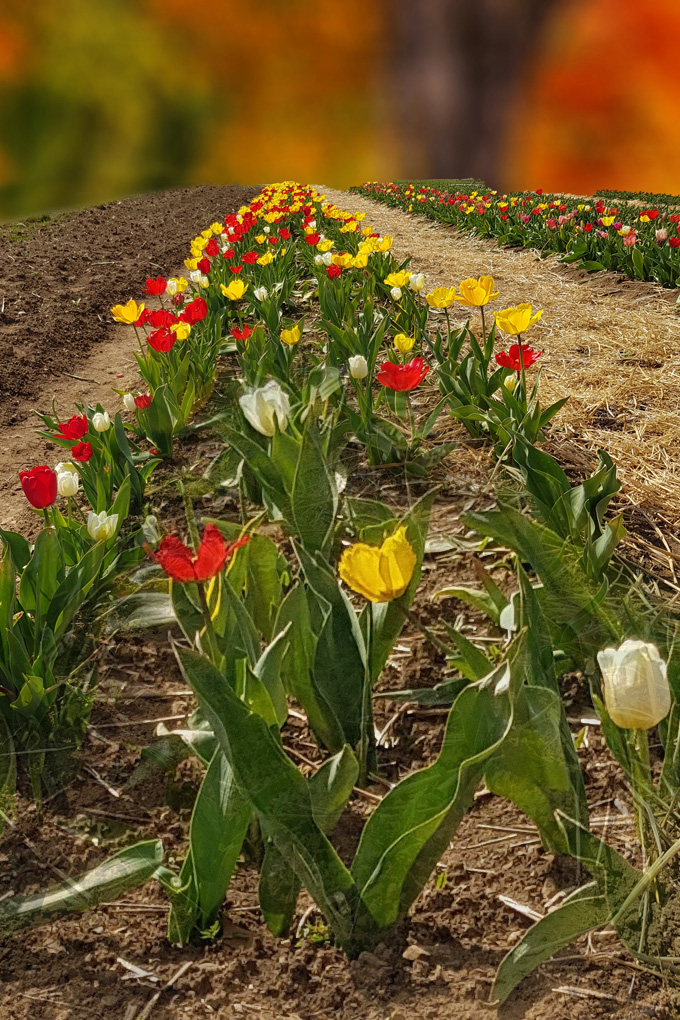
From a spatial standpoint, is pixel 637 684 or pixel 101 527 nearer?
pixel 637 684

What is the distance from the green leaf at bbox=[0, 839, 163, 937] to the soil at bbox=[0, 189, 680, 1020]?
0.03 metres

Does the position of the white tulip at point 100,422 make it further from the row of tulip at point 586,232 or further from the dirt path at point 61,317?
the row of tulip at point 586,232

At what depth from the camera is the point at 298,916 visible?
1.07 metres

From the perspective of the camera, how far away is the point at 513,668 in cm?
93

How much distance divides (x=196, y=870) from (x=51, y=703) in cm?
52

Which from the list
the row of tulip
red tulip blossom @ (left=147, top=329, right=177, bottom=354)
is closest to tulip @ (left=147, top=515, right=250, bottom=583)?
red tulip blossom @ (left=147, top=329, right=177, bottom=354)

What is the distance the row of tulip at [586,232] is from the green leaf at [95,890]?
4.93 metres

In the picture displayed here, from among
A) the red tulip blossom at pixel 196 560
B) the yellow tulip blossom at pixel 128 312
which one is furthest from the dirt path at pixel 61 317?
the red tulip blossom at pixel 196 560

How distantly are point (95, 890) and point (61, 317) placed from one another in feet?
15.7

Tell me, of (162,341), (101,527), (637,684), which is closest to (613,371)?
(162,341)

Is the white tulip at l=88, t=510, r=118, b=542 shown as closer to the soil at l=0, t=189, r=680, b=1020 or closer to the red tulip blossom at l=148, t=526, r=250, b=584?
the soil at l=0, t=189, r=680, b=1020

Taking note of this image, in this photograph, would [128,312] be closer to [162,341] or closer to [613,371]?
[162,341]

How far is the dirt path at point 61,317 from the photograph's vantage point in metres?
3.60

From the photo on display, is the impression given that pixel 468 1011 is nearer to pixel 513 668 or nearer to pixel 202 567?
pixel 513 668
